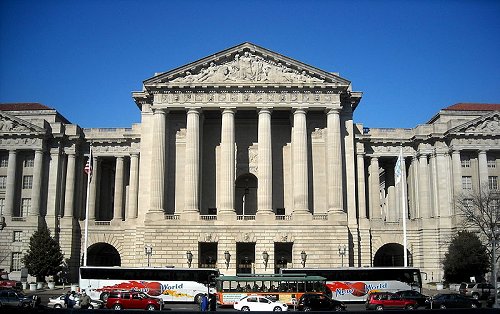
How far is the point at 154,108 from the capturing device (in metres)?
75.2

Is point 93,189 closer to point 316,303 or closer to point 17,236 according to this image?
point 17,236

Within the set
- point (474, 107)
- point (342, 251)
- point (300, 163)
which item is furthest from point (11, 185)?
point (474, 107)

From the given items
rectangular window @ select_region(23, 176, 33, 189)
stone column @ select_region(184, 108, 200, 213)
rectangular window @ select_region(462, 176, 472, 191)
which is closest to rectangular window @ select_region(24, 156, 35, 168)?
rectangular window @ select_region(23, 176, 33, 189)

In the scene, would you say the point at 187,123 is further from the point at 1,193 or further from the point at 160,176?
the point at 1,193

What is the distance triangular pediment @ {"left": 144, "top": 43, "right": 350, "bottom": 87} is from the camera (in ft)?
247

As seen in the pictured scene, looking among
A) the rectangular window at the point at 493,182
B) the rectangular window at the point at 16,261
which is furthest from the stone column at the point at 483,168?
the rectangular window at the point at 16,261

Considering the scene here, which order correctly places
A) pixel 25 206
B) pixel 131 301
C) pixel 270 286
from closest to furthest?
pixel 131 301 → pixel 270 286 → pixel 25 206

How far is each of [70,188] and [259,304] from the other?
141ft

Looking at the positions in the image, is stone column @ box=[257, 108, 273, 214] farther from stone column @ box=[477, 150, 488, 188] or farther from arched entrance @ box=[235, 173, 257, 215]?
stone column @ box=[477, 150, 488, 188]

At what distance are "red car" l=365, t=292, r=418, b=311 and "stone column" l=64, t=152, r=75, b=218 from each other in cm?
4714

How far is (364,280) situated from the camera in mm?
58719

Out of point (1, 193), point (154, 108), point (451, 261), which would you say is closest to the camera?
point (451, 261)

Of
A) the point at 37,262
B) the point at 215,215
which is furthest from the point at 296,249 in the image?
the point at 37,262

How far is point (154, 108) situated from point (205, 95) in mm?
6530
